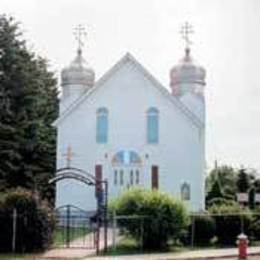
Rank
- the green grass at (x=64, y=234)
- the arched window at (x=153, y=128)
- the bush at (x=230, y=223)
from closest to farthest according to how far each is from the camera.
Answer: the green grass at (x=64, y=234)
the bush at (x=230, y=223)
the arched window at (x=153, y=128)

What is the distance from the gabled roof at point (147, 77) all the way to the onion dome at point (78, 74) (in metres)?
2.69

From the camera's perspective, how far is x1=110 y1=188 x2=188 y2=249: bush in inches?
1185

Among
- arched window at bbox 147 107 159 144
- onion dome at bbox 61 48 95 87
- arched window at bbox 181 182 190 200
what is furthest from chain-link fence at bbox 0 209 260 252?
onion dome at bbox 61 48 95 87

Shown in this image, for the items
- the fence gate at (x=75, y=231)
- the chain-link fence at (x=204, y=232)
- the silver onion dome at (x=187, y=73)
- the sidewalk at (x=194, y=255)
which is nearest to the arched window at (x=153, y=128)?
the silver onion dome at (x=187, y=73)

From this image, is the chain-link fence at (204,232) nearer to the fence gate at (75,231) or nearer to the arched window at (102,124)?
the fence gate at (75,231)

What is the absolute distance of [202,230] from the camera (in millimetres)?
32875

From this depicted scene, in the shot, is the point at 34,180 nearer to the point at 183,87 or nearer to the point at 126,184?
the point at 126,184

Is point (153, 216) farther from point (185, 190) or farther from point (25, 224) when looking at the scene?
point (185, 190)

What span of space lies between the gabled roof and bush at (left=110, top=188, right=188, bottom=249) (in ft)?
53.2

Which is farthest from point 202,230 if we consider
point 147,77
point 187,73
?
point 187,73

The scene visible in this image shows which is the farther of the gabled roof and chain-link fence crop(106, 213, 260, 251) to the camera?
the gabled roof

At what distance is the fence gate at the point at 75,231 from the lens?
105 feet

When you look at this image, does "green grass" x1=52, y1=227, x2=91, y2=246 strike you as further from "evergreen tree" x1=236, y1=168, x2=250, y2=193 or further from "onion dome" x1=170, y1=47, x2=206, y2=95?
"evergreen tree" x1=236, y1=168, x2=250, y2=193

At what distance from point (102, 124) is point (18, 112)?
5073 mm
